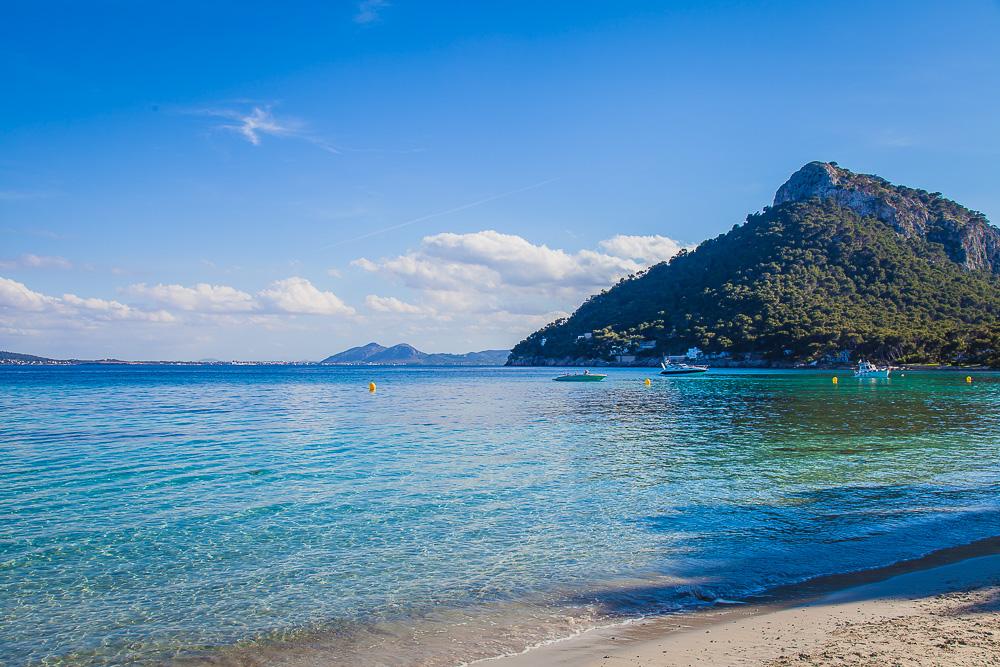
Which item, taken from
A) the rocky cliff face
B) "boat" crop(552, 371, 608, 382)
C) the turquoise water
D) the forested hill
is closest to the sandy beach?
the turquoise water

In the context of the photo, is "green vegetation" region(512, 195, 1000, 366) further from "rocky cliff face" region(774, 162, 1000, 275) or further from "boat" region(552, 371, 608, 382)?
"boat" region(552, 371, 608, 382)

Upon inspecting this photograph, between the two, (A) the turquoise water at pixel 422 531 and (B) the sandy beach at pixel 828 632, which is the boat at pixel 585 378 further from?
(B) the sandy beach at pixel 828 632

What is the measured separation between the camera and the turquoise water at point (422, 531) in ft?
24.4

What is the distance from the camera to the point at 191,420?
1341 inches

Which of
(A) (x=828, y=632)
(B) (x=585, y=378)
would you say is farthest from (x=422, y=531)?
(B) (x=585, y=378)

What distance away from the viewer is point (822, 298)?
451 feet

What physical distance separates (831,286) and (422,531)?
151351 millimetres

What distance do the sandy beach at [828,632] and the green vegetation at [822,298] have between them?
122964 millimetres

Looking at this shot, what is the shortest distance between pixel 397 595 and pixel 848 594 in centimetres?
598

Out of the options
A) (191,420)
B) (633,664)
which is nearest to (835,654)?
(633,664)

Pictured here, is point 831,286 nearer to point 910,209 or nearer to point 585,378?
point 910,209

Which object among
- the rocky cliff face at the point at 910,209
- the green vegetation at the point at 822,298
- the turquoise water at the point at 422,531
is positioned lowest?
the turquoise water at the point at 422,531

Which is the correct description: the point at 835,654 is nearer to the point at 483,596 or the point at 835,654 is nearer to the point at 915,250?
the point at 483,596

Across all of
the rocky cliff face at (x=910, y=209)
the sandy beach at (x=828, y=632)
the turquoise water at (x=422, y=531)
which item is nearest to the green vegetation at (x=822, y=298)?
the rocky cliff face at (x=910, y=209)
